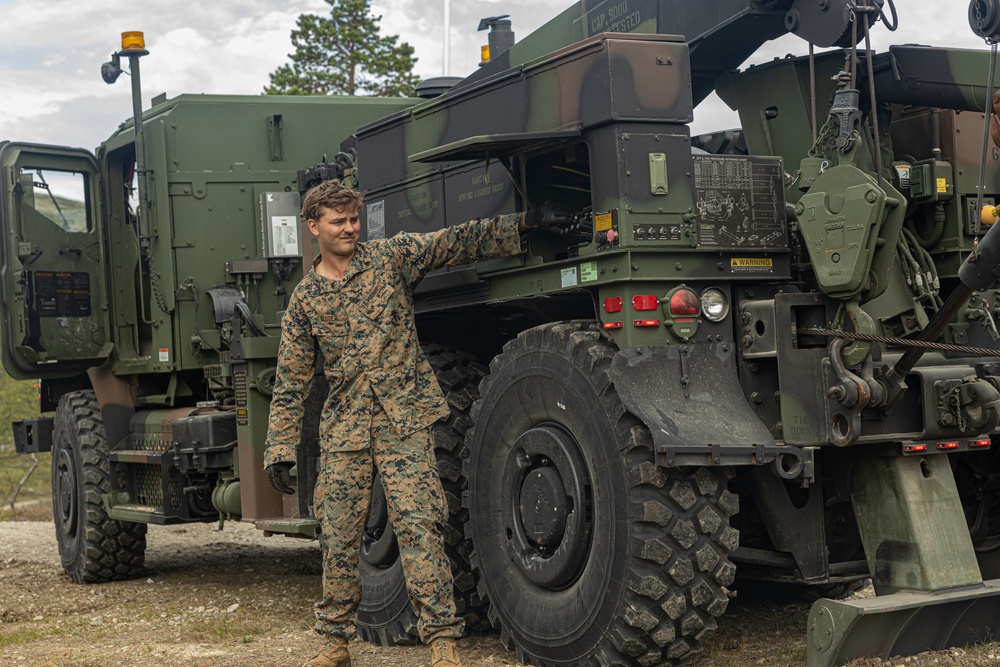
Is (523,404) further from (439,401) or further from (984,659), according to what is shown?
(984,659)

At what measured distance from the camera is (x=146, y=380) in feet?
35.8

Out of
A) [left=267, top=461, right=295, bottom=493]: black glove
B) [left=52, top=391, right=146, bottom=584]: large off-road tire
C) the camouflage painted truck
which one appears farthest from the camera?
[left=52, top=391, right=146, bottom=584]: large off-road tire

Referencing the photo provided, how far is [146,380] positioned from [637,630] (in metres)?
6.42

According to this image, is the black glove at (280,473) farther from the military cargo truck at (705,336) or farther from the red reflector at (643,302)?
the red reflector at (643,302)

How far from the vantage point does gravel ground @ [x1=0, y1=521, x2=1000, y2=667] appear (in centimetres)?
659

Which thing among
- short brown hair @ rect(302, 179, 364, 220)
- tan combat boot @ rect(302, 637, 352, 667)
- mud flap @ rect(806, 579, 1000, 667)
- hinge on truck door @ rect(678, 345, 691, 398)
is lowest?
tan combat boot @ rect(302, 637, 352, 667)

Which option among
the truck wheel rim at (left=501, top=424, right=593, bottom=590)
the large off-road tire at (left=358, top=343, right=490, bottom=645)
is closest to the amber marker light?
the large off-road tire at (left=358, top=343, right=490, bottom=645)

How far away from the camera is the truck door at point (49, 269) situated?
1076 centimetres

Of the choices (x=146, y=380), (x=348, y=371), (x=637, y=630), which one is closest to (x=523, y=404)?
(x=348, y=371)

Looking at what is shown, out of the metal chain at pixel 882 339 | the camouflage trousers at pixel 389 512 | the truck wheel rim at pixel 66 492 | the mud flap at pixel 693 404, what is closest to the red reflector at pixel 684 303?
the mud flap at pixel 693 404

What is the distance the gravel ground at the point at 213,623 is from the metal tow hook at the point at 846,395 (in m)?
0.86

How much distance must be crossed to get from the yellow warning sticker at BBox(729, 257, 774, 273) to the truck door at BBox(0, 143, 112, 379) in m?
6.52

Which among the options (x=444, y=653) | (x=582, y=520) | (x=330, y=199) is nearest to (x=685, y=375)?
(x=582, y=520)

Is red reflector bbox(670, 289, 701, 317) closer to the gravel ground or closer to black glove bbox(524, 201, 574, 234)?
black glove bbox(524, 201, 574, 234)
